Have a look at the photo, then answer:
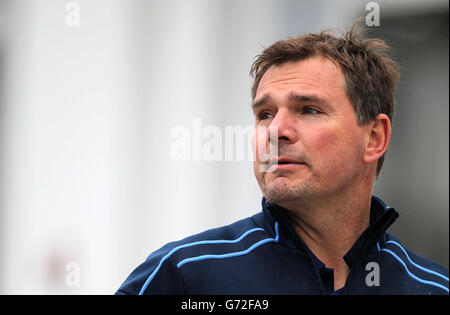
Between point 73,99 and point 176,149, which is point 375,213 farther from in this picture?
point 73,99

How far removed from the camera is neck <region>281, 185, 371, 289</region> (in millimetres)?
1784

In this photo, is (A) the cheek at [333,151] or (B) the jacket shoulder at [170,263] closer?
(B) the jacket shoulder at [170,263]

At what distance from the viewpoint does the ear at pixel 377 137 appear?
6.33 ft

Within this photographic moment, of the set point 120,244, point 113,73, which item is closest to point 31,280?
point 120,244

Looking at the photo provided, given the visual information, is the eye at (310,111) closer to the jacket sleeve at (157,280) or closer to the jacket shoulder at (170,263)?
the jacket shoulder at (170,263)

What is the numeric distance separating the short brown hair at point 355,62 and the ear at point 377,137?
0.03m

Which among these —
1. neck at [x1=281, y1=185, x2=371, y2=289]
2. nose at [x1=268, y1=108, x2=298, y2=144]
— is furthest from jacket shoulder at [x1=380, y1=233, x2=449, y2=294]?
nose at [x1=268, y1=108, x2=298, y2=144]

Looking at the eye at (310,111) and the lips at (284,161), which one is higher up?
the eye at (310,111)

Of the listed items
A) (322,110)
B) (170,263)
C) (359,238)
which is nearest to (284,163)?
(322,110)

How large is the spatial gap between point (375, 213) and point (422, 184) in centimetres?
228

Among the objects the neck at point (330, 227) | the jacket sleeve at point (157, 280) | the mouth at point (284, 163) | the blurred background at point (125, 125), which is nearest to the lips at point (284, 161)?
the mouth at point (284, 163)
